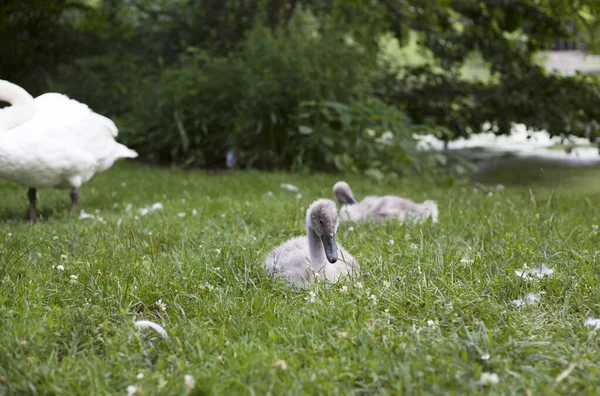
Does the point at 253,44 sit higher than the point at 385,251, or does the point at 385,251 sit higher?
the point at 253,44

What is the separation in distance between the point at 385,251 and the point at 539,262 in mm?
872

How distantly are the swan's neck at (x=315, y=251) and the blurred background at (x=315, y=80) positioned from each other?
15.7ft

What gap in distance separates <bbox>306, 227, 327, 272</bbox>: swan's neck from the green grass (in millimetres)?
227

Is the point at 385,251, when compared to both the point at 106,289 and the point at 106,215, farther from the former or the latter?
the point at 106,215

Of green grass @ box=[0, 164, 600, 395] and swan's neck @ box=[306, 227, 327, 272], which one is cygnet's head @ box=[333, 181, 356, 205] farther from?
swan's neck @ box=[306, 227, 327, 272]

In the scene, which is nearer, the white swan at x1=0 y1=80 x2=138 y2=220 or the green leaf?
the white swan at x1=0 y1=80 x2=138 y2=220

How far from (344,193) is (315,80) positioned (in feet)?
12.4

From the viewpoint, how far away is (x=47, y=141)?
510cm

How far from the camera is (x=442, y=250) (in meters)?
3.71

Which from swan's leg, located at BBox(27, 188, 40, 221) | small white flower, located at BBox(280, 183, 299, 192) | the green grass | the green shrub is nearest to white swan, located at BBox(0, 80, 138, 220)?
swan's leg, located at BBox(27, 188, 40, 221)

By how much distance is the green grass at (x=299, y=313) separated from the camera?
2.37 meters

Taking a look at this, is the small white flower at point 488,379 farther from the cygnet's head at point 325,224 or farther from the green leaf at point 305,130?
the green leaf at point 305,130

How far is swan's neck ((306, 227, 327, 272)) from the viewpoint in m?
3.43

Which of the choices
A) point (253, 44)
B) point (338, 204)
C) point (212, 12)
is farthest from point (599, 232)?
point (212, 12)
